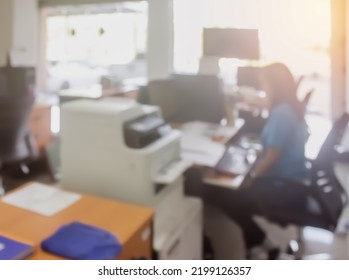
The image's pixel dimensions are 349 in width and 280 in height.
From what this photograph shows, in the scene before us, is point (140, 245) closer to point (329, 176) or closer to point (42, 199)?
point (42, 199)

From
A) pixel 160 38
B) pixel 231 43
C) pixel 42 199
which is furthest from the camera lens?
pixel 160 38

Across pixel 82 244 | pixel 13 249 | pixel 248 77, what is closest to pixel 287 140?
pixel 248 77

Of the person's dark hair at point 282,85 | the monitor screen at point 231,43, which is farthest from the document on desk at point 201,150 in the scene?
the monitor screen at point 231,43

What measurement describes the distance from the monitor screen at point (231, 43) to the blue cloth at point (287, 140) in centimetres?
44

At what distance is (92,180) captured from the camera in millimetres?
1561

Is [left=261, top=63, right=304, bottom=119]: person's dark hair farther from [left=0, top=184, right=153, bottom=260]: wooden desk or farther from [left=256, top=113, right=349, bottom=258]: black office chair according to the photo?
[left=0, top=184, right=153, bottom=260]: wooden desk

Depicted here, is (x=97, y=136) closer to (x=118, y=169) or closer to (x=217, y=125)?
(x=118, y=169)

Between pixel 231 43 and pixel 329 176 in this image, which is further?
pixel 231 43

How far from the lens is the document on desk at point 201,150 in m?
1.92

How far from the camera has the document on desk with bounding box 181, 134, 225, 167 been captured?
1.92m

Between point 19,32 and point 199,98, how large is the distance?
6.15 feet

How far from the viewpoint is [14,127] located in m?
2.67

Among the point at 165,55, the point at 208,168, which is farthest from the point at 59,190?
the point at 165,55

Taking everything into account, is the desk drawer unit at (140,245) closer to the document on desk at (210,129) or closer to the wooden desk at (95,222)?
the wooden desk at (95,222)
